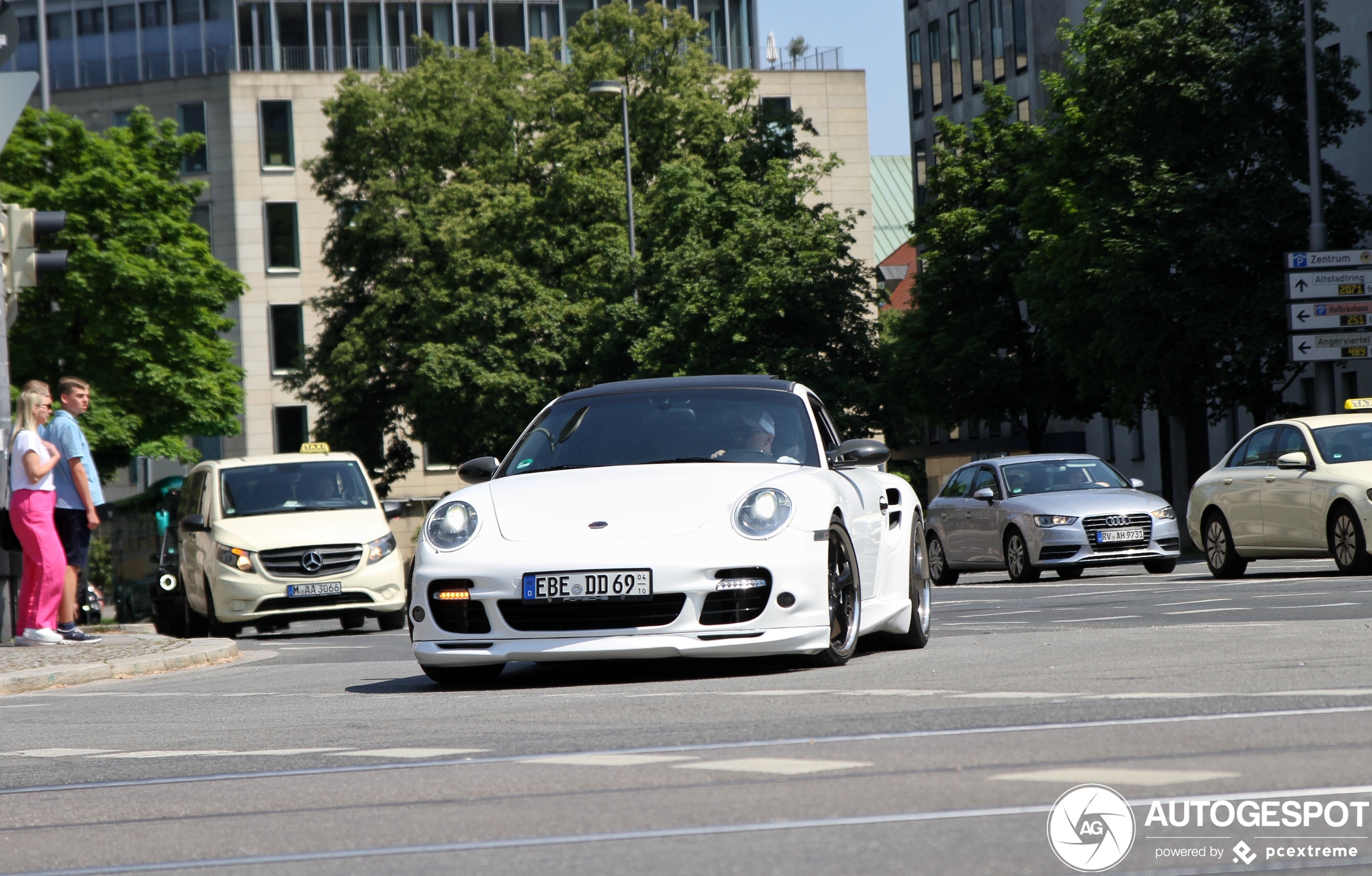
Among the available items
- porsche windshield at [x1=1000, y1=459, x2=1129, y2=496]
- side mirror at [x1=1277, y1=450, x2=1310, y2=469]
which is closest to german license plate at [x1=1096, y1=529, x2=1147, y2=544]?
porsche windshield at [x1=1000, y1=459, x2=1129, y2=496]

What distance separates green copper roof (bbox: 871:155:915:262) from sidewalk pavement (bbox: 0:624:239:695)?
85.9m

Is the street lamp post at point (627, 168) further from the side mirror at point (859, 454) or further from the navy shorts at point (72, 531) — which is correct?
the side mirror at point (859, 454)

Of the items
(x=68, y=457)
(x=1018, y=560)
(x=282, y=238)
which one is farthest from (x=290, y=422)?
(x=68, y=457)

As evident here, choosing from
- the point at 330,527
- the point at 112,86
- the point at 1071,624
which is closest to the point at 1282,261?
the point at 330,527

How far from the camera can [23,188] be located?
155 feet

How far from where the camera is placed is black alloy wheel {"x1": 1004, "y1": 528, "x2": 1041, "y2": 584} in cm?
2505

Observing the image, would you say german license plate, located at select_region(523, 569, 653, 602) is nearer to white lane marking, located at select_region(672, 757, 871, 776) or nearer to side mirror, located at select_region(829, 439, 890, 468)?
side mirror, located at select_region(829, 439, 890, 468)

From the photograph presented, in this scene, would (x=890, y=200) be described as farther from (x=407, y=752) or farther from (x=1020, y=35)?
(x=407, y=752)

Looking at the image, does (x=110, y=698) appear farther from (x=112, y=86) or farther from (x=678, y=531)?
(x=112, y=86)

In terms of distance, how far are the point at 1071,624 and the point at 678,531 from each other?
207 inches

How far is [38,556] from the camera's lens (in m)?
15.3

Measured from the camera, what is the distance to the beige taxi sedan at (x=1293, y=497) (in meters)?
20.0

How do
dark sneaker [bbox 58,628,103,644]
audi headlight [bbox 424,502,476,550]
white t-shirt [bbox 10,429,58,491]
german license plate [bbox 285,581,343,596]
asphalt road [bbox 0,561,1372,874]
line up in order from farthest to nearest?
1. german license plate [bbox 285,581,343,596]
2. dark sneaker [bbox 58,628,103,644]
3. white t-shirt [bbox 10,429,58,491]
4. audi headlight [bbox 424,502,476,550]
5. asphalt road [bbox 0,561,1372,874]

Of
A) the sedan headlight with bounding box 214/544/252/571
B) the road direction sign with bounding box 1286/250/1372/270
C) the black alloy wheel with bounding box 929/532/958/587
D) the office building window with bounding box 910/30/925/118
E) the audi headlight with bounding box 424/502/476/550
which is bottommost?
the black alloy wheel with bounding box 929/532/958/587
